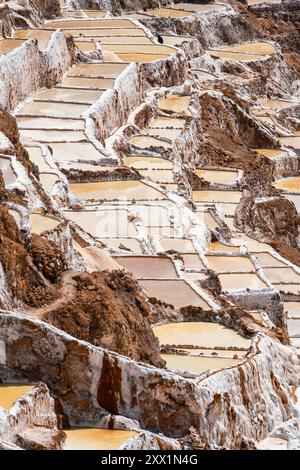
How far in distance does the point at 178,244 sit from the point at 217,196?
17192 mm

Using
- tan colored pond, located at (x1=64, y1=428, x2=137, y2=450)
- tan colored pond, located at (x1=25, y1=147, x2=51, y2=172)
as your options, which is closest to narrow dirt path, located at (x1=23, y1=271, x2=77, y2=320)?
tan colored pond, located at (x1=64, y1=428, x2=137, y2=450)

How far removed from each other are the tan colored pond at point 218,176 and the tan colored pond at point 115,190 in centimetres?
1123

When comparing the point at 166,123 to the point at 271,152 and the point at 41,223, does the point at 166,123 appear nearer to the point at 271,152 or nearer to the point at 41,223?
the point at 271,152

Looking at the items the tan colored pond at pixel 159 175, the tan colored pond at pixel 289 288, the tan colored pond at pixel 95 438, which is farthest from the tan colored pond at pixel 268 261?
the tan colored pond at pixel 95 438

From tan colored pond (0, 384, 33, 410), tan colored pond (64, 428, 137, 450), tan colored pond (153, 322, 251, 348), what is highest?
tan colored pond (0, 384, 33, 410)

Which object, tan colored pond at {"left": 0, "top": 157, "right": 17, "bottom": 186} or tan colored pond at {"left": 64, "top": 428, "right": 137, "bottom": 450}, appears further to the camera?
tan colored pond at {"left": 0, "top": 157, "right": 17, "bottom": 186}

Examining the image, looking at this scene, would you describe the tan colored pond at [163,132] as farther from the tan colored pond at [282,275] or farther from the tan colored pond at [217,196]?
the tan colored pond at [282,275]

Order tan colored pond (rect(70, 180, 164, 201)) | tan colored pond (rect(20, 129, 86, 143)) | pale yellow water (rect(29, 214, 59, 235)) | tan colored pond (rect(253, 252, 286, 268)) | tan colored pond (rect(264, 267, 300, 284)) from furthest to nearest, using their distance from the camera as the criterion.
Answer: tan colored pond (rect(20, 129, 86, 143))
tan colored pond (rect(70, 180, 164, 201))
tan colored pond (rect(253, 252, 286, 268))
tan colored pond (rect(264, 267, 300, 284))
pale yellow water (rect(29, 214, 59, 235))

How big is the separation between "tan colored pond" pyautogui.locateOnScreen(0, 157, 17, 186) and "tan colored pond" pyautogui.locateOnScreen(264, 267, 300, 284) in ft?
37.1

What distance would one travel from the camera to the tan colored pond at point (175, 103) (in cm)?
7012

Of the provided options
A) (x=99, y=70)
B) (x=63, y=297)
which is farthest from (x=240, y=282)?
(x=99, y=70)

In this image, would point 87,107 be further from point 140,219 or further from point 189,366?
point 189,366

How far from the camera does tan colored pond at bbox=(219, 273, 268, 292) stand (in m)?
42.2

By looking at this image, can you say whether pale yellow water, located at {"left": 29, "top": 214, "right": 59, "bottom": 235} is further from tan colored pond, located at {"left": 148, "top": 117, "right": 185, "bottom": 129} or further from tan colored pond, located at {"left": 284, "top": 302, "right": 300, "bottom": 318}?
tan colored pond, located at {"left": 148, "top": 117, "right": 185, "bottom": 129}
